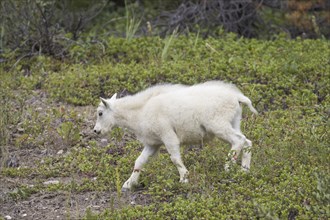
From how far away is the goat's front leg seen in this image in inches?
367

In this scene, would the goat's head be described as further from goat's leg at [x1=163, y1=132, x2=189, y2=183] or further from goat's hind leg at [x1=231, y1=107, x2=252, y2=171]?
goat's hind leg at [x1=231, y1=107, x2=252, y2=171]

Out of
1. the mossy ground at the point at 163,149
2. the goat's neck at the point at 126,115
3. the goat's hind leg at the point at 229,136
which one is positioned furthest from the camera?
the goat's neck at the point at 126,115

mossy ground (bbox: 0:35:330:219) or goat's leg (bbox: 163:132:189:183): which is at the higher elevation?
goat's leg (bbox: 163:132:189:183)

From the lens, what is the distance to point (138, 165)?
9430 mm

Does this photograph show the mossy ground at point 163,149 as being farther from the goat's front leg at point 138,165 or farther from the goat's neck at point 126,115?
the goat's neck at point 126,115

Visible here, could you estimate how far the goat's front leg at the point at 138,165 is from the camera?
9.31m

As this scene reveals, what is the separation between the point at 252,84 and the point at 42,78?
363 cm

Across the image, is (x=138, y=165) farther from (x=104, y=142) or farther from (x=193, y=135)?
(x=104, y=142)

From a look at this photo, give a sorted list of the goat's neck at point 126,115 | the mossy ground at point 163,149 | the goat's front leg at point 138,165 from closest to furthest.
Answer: the mossy ground at point 163,149 → the goat's front leg at point 138,165 → the goat's neck at point 126,115

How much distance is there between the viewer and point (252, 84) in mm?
12805

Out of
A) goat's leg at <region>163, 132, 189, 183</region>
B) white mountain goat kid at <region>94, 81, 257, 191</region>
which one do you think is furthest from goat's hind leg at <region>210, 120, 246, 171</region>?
goat's leg at <region>163, 132, 189, 183</region>

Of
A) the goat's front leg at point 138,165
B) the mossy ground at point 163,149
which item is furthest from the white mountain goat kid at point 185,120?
the mossy ground at point 163,149

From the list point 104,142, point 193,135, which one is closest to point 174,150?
point 193,135

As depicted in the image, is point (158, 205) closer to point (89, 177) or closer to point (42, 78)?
point (89, 177)
